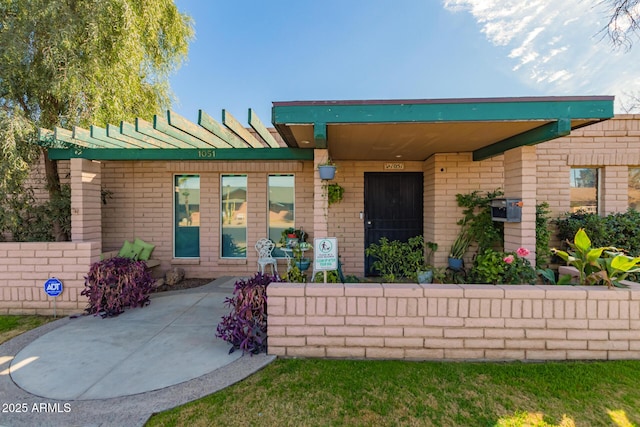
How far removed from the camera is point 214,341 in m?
3.11

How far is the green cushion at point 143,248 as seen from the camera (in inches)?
222

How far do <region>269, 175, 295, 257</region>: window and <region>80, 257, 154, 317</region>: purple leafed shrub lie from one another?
2.60 metres

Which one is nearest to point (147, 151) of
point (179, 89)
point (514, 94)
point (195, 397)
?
point (179, 89)

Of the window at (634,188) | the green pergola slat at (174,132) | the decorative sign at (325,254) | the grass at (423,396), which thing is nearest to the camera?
the grass at (423,396)

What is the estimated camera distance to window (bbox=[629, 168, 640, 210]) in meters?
5.34

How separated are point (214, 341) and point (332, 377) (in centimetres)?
141

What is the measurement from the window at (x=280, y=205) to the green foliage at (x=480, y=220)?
3211 mm

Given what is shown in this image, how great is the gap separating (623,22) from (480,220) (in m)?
3.24

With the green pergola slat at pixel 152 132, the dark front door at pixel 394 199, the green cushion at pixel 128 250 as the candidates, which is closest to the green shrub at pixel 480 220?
the dark front door at pixel 394 199

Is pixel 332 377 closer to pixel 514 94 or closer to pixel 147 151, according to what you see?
pixel 514 94

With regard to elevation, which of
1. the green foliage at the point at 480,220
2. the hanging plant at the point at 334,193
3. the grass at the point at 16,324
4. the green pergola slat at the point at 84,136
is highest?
the green pergola slat at the point at 84,136

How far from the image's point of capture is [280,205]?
6051 millimetres

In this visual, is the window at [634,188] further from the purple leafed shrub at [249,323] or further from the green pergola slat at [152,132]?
the green pergola slat at [152,132]

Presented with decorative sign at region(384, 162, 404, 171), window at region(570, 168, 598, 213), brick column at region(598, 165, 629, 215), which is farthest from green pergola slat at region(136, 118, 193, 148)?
brick column at region(598, 165, 629, 215)
